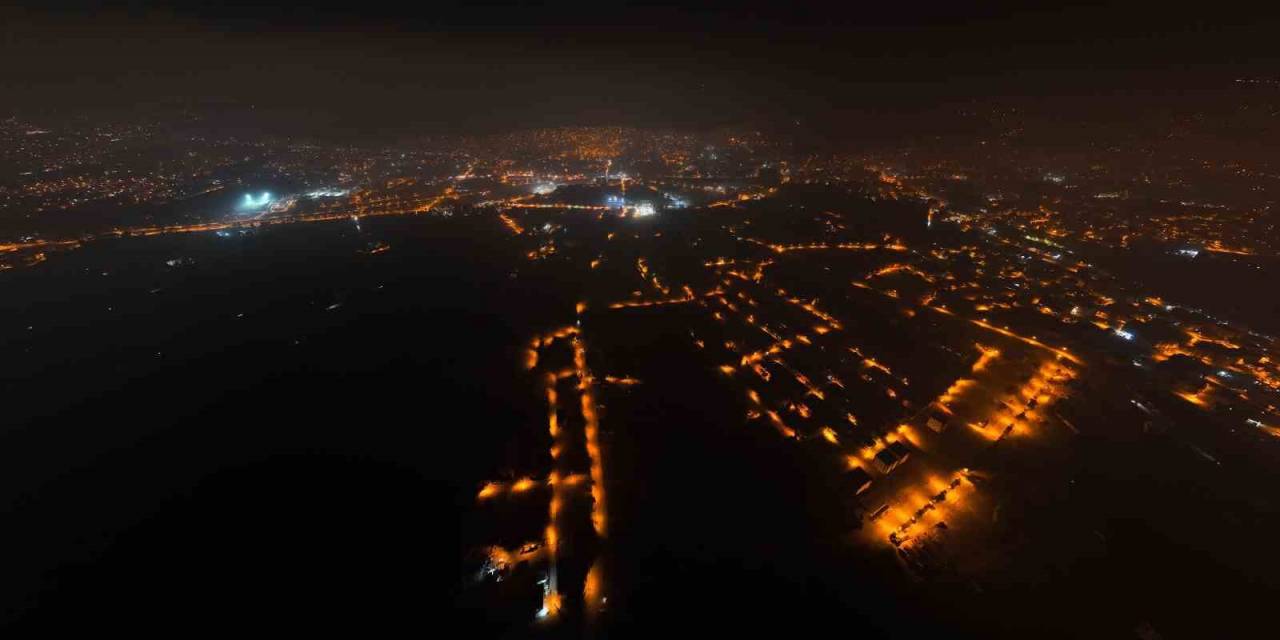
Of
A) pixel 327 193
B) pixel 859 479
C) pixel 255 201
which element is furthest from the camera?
pixel 327 193

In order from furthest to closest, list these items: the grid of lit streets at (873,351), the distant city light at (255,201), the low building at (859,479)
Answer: the distant city light at (255,201) → the low building at (859,479) → the grid of lit streets at (873,351)

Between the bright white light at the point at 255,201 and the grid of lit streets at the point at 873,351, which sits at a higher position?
the bright white light at the point at 255,201

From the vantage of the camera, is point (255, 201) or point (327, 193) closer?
point (255, 201)

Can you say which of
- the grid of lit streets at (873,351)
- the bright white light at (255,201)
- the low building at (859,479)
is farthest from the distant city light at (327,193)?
the low building at (859,479)

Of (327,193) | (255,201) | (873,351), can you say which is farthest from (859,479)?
(255,201)

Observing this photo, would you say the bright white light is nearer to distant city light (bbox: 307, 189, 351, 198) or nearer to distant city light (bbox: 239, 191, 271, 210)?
distant city light (bbox: 239, 191, 271, 210)

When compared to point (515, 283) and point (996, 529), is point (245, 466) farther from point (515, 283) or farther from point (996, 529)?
point (996, 529)

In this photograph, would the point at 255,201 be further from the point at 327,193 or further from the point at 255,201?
the point at 327,193

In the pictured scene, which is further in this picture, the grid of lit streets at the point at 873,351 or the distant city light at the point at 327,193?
the distant city light at the point at 327,193

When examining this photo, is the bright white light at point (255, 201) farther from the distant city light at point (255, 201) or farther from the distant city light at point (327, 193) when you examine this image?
the distant city light at point (327, 193)

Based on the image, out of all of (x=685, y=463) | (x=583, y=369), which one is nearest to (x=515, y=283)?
(x=583, y=369)

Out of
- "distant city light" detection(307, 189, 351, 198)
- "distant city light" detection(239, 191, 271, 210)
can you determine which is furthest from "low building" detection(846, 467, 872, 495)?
"distant city light" detection(307, 189, 351, 198)
